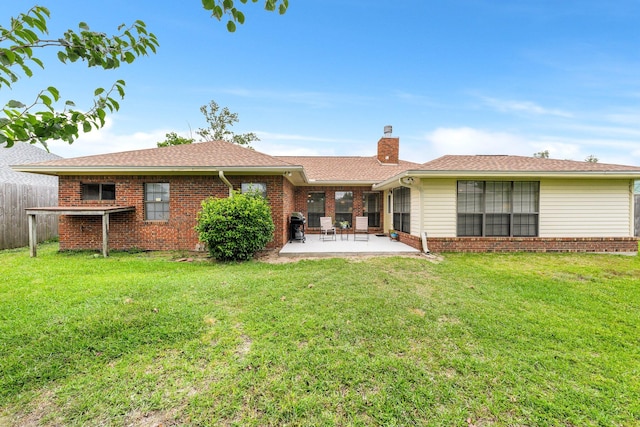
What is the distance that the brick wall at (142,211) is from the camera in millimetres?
8750

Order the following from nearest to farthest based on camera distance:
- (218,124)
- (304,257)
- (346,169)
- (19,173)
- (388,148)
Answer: (304,257)
(19,173)
(346,169)
(388,148)
(218,124)

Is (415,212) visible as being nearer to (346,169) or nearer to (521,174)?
(521,174)

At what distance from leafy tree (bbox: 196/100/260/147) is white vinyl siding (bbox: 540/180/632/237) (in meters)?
22.9

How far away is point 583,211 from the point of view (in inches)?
340

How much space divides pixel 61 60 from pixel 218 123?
2608 centimetres

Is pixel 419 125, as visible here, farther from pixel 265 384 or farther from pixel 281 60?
pixel 265 384

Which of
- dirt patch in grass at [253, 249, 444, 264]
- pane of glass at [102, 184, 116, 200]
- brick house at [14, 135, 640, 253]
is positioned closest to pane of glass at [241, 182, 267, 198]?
brick house at [14, 135, 640, 253]

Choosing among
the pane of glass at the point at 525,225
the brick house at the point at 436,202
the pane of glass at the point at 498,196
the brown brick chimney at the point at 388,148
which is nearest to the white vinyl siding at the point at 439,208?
the brick house at the point at 436,202

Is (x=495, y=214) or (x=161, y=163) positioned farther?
(x=495, y=214)

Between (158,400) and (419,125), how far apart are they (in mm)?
18259

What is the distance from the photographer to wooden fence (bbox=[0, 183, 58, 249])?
8.88 meters

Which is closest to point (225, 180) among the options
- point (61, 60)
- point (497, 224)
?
point (61, 60)

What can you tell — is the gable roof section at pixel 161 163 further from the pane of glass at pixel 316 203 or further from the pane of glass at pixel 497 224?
the pane of glass at pixel 497 224

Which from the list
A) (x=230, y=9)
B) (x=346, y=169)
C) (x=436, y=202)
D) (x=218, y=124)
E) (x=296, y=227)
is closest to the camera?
(x=230, y=9)
